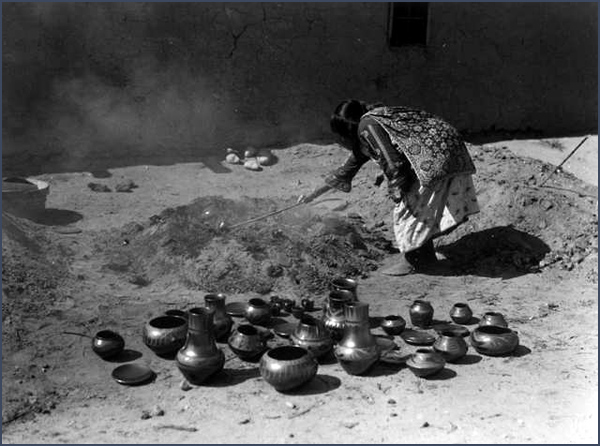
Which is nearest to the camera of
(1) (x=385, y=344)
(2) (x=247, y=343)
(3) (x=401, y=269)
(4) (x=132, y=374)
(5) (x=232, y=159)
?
Answer: (4) (x=132, y=374)

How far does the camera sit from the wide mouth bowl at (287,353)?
14.7 feet

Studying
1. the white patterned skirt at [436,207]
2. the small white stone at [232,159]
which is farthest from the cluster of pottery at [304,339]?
the small white stone at [232,159]

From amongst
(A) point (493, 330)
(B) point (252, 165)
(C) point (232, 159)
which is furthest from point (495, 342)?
(C) point (232, 159)

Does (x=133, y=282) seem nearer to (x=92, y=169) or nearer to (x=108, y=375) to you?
(x=108, y=375)

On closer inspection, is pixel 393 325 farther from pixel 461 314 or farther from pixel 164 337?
pixel 164 337

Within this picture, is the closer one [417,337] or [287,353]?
[287,353]

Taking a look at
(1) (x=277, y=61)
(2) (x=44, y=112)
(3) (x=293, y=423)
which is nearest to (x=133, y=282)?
(3) (x=293, y=423)

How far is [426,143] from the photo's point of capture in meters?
6.26

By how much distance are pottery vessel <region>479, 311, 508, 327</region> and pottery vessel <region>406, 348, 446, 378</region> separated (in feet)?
2.34

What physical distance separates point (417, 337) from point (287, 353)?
116 centimetres

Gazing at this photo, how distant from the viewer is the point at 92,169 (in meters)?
9.16

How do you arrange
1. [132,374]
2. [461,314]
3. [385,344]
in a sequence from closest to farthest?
[132,374] → [385,344] → [461,314]

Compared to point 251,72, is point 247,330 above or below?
below

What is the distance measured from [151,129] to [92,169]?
95 cm
